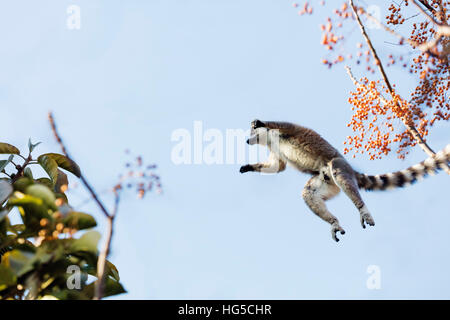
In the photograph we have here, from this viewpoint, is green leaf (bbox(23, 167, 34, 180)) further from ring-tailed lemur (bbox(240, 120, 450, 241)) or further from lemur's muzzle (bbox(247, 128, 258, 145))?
lemur's muzzle (bbox(247, 128, 258, 145))

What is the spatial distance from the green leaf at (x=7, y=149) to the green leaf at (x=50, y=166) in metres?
0.35

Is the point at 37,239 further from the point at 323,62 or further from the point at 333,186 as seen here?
the point at 333,186

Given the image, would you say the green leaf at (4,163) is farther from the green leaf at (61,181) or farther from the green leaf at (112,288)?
the green leaf at (112,288)

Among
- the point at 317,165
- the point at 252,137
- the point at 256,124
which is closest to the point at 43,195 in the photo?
the point at 256,124

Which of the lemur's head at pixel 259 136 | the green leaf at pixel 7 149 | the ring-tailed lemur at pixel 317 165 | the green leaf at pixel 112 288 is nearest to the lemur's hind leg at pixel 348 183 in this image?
the ring-tailed lemur at pixel 317 165

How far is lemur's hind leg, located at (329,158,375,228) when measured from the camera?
21.2ft

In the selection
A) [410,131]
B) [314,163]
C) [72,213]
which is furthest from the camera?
[314,163]

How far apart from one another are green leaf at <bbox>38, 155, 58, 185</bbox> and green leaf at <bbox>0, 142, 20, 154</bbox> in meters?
0.35

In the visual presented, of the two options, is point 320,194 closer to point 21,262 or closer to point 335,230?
point 335,230

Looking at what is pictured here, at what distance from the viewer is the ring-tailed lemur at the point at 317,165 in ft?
23.2

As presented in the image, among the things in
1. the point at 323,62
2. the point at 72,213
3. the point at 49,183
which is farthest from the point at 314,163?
the point at 72,213
